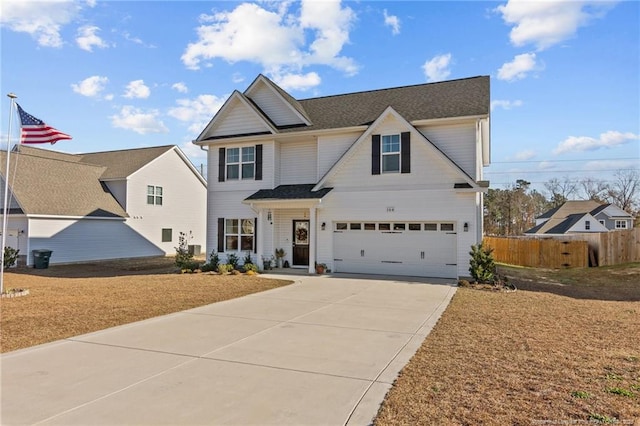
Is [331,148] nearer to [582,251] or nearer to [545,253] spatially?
[545,253]

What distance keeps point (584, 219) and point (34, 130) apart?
50.8 m

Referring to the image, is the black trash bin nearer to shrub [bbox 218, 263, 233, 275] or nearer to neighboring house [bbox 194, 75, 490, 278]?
neighboring house [bbox 194, 75, 490, 278]

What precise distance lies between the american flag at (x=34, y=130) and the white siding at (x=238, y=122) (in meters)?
7.62

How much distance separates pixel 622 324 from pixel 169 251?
26810mm

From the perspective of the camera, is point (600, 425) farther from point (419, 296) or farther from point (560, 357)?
point (419, 296)

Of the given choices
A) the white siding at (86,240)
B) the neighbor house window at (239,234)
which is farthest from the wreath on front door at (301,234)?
the white siding at (86,240)

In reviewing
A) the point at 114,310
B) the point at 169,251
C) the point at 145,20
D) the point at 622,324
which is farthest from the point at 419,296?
the point at 169,251

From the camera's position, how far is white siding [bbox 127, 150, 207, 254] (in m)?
26.5

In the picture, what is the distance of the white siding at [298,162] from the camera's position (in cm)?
1809

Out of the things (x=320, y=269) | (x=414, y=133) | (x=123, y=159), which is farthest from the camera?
(x=123, y=159)

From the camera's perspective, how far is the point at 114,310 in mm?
9305

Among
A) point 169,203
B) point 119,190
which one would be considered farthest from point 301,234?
point 119,190

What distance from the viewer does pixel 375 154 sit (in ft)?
52.9

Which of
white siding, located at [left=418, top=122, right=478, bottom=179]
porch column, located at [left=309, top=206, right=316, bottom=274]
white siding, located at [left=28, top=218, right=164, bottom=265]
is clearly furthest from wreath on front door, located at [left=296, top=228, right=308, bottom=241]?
white siding, located at [left=28, top=218, right=164, bottom=265]
